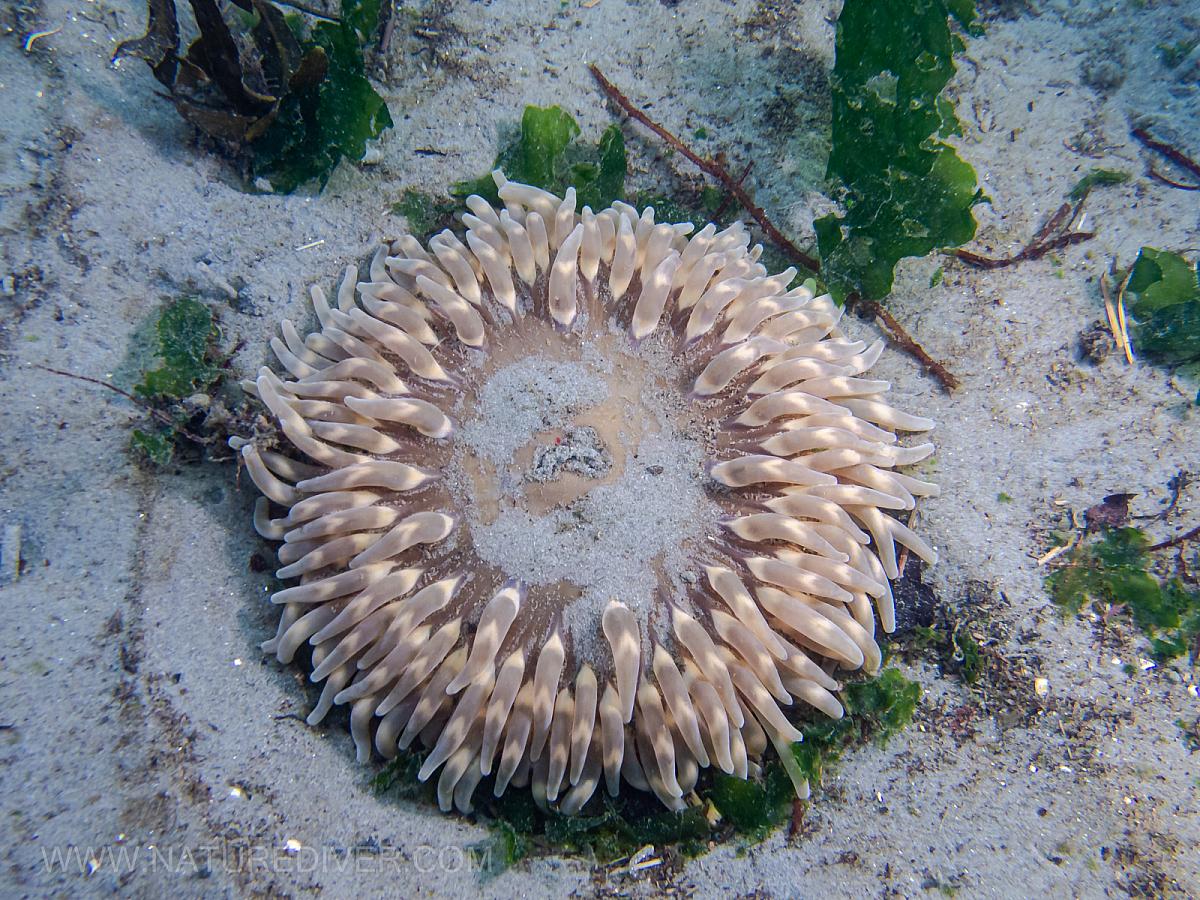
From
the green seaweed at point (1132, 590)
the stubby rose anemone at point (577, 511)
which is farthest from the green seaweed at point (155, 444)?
the green seaweed at point (1132, 590)

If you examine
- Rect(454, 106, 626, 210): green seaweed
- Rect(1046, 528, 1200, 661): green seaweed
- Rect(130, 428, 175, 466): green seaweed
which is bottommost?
Rect(130, 428, 175, 466): green seaweed

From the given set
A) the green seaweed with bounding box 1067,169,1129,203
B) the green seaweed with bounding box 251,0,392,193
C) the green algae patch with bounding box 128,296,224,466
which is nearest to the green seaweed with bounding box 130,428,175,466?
the green algae patch with bounding box 128,296,224,466

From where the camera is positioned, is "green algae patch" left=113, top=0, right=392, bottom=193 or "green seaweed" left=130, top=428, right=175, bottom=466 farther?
"green algae patch" left=113, top=0, right=392, bottom=193

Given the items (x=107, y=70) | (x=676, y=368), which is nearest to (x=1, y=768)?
(x=676, y=368)

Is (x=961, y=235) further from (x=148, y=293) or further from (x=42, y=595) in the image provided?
(x=42, y=595)

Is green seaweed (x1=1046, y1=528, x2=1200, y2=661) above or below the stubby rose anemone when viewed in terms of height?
above

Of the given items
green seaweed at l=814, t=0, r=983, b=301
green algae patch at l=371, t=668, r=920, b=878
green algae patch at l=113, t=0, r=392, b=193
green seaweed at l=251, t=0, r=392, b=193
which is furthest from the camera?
green seaweed at l=251, t=0, r=392, b=193

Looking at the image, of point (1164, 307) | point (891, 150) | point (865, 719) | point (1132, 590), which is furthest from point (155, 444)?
point (1164, 307)

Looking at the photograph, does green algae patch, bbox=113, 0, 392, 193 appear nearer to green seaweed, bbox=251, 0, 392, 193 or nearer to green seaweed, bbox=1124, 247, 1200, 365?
green seaweed, bbox=251, 0, 392, 193
